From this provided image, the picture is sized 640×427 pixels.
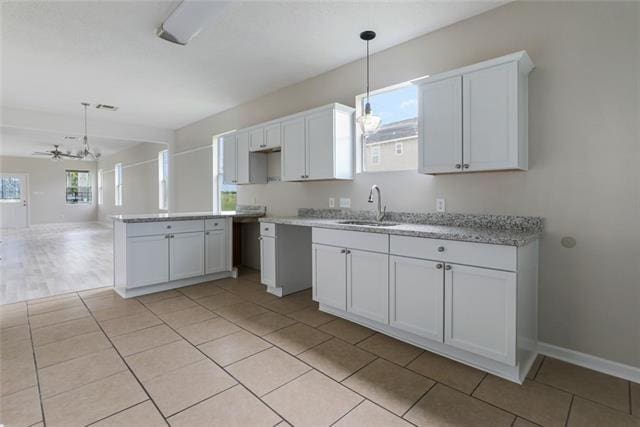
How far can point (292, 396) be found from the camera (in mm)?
1812

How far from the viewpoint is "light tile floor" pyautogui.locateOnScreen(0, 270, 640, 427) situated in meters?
1.64

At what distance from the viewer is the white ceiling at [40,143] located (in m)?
7.75

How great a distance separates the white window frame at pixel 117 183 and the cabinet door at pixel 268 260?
9683mm

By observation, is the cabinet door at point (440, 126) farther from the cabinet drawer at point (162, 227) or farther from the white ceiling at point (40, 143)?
the white ceiling at point (40, 143)

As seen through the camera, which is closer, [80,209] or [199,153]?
[199,153]

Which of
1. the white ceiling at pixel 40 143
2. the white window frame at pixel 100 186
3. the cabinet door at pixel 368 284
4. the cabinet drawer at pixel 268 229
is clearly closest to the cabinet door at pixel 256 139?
the cabinet drawer at pixel 268 229

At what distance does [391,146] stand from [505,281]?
1809 millimetres

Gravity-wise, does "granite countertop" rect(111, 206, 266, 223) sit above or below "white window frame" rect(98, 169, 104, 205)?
below

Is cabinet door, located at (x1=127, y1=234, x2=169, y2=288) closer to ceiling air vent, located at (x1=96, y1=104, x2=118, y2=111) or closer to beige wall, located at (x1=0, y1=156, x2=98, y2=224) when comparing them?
ceiling air vent, located at (x1=96, y1=104, x2=118, y2=111)

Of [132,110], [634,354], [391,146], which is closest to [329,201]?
[391,146]

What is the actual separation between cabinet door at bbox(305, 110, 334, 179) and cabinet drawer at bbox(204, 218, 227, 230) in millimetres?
1474

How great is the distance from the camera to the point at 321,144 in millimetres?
3484

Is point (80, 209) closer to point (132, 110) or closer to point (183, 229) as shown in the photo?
point (132, 110)

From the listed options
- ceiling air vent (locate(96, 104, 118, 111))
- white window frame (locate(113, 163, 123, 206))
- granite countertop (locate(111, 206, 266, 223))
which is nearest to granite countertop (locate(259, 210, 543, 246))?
granite countertop (locate(111, 206, 266, 223))
